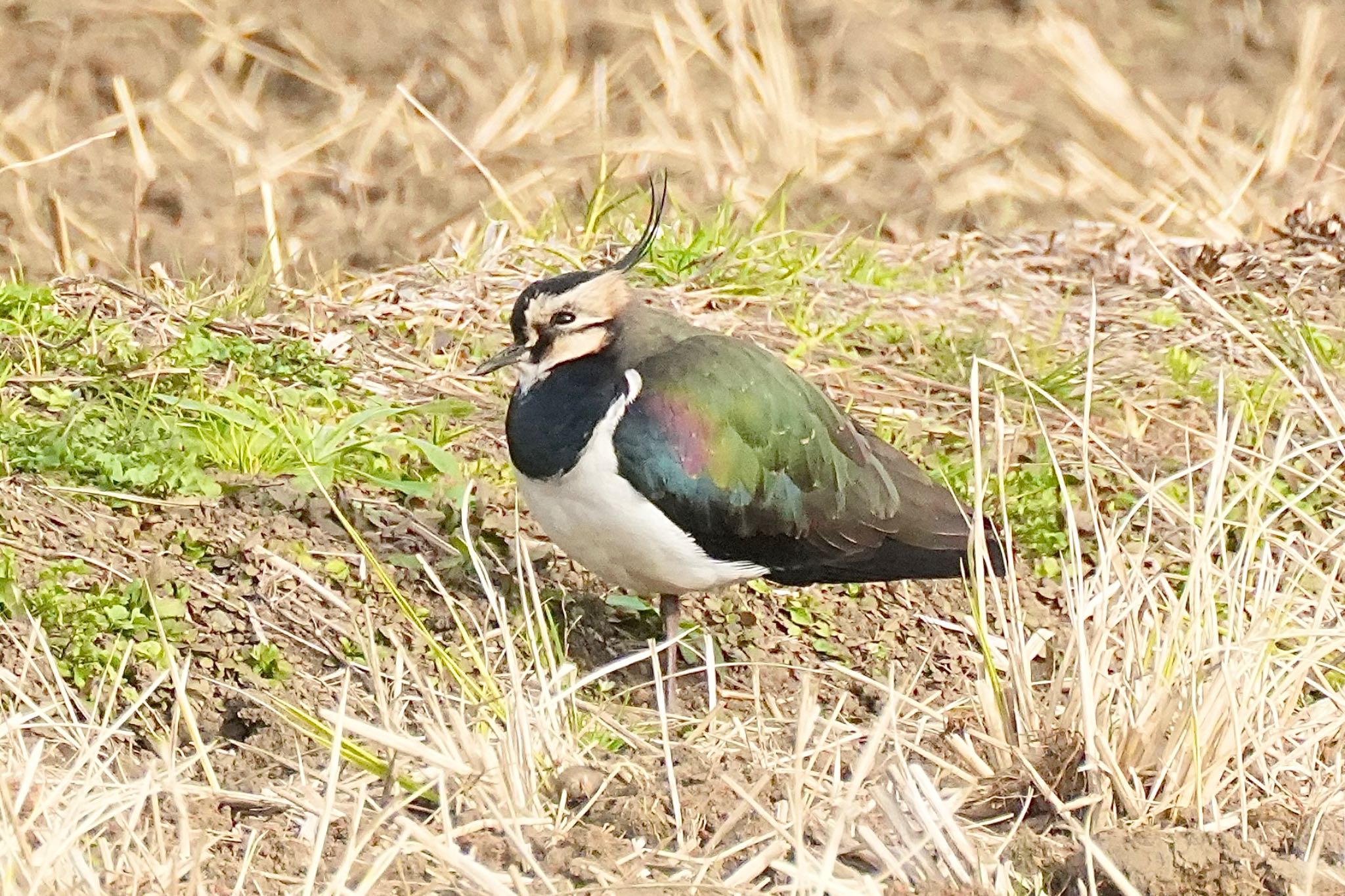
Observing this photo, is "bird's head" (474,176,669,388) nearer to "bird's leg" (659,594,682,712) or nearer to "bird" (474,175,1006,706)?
"bird" (474,175,1006,706)

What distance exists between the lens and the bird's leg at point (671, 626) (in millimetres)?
4250

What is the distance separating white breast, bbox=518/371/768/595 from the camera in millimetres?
4105

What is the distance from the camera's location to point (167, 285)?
5637 millimetres

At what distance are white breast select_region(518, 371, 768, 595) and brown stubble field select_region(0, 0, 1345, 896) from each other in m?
0.23

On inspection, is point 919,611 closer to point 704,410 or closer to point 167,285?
point 704,410

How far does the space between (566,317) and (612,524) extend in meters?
0.51

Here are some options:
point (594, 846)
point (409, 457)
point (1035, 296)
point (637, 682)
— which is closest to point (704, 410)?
point (637, 682)

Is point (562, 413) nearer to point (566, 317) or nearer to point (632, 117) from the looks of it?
point (566, 317)

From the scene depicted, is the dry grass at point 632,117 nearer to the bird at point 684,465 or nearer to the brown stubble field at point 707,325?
the brown stubble field at point 707,325

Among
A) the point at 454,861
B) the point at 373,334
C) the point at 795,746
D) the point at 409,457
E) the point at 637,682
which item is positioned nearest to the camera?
the point at 454,861

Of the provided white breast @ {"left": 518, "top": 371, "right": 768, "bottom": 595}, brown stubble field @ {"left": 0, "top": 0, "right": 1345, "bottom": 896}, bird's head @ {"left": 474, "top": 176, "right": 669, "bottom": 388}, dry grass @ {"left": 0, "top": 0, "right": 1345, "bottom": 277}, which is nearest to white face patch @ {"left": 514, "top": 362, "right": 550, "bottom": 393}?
bird's head @ {"left": 474, "top": 176, "right": 669, "bottom": 388}

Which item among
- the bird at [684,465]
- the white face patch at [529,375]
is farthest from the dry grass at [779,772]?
the white face patch at [529,375]

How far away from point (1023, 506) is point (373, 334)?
6.14 feet

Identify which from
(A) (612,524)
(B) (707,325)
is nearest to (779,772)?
(A) (612,524)
